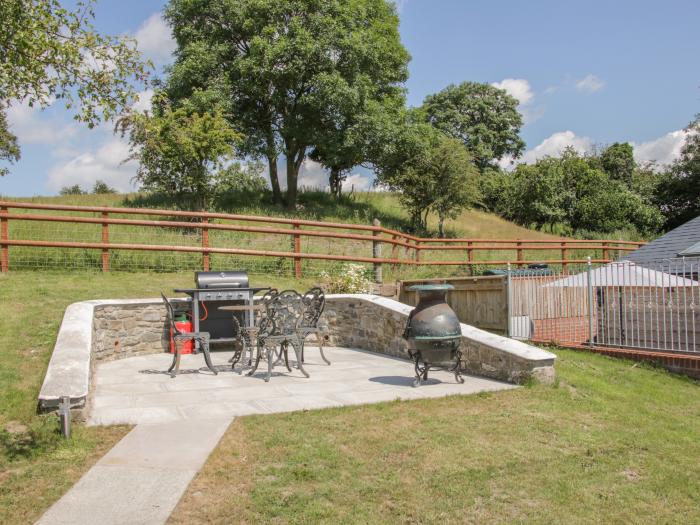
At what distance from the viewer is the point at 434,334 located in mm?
6512

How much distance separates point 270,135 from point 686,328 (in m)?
20.6

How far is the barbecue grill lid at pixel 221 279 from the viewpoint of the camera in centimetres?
912

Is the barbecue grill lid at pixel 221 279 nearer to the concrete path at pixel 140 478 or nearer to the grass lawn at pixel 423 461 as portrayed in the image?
the grass lawn at pixel 423 461

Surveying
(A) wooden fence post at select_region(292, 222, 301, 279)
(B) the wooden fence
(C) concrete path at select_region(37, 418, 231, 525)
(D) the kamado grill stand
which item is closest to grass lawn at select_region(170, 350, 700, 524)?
(C) concrete path at select_region(37, 418, 231, 525)

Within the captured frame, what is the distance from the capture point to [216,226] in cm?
1102

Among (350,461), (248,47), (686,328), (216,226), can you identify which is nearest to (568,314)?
(686,328)

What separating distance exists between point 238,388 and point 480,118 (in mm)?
44467

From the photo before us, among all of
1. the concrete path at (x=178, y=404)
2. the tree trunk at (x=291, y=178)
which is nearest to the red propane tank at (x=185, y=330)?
the concrete path at (x=178, y=404)

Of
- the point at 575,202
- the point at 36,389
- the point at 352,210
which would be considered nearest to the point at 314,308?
the point at 36,389

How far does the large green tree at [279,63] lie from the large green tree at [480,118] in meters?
20.3

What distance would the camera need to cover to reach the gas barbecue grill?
9086 mm

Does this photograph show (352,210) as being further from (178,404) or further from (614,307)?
(178,404)

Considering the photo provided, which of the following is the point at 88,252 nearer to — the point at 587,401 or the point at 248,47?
the point at 587,401

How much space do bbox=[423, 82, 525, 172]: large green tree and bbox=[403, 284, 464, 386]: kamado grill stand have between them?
1600 inches
